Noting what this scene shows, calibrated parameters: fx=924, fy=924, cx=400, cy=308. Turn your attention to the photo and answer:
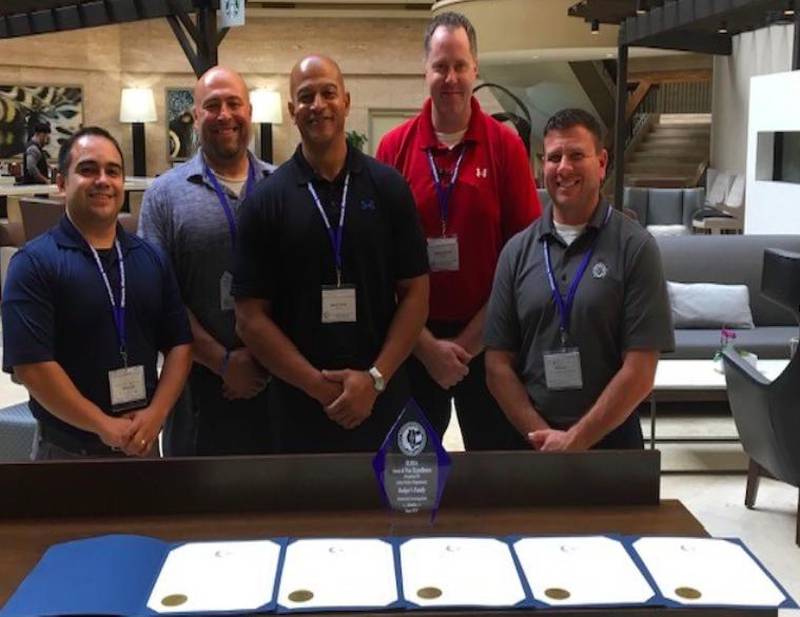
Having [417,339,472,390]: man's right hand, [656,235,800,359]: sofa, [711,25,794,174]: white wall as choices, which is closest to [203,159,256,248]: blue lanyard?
[417,339,472,390]: man's right hand

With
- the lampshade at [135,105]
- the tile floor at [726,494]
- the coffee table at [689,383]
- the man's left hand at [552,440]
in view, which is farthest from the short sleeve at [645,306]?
the lampshade at [135,105]

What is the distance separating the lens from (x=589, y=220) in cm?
243

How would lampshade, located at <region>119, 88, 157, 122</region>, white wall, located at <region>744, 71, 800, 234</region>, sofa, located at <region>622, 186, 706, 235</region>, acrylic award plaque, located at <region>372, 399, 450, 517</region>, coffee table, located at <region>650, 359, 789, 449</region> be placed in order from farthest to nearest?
lampshade, located at <region>119, 88, 157, 122</region> → sofa, located at <region>622, 186, 706, 235</region> → white wall, located at <region>744, 71, 800, 234</region> → coffee table, located at <region>650, 359, 789, 449</region> → acrylic award plaque, located at <region>372, 399, 450, 517</region>

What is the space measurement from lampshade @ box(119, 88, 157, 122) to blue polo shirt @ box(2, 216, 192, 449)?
500 inches

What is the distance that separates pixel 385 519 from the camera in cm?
180

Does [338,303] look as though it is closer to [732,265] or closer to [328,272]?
[328,272]

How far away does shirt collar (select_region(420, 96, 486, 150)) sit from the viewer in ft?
8.94

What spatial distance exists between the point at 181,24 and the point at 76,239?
853cm

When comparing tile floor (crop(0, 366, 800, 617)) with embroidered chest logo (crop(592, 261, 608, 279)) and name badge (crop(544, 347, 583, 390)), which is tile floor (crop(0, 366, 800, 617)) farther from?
embroidered chest logo (crop(592, 261, 608, 279))

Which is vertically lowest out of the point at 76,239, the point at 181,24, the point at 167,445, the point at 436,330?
the point at 167,445

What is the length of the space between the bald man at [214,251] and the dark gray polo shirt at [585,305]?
76cm

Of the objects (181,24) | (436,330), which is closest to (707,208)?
(181,24)

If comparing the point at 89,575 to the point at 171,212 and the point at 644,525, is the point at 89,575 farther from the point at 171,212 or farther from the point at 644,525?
the point at 171,212

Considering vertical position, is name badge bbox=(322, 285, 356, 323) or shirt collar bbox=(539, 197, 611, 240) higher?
shirt collar bbox=(539, 197, 611, 240)
